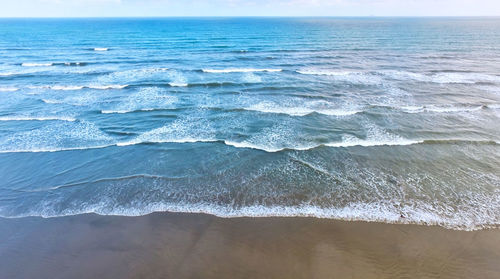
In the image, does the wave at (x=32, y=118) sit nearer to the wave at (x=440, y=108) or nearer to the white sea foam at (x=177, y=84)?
the white sea foam at (x=177, y=84)

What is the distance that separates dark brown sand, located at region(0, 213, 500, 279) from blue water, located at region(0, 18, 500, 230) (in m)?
0.55

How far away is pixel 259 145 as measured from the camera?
1243 cm

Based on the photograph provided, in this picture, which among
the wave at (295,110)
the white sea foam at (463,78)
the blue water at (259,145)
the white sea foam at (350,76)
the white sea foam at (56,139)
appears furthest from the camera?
the white sea foam at (350,76)

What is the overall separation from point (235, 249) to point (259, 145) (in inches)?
241

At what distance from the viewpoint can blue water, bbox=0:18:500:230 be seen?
346 inches

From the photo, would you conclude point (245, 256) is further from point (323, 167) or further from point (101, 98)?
point (101, 98)

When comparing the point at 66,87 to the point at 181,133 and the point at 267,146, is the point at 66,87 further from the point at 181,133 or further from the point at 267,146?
the point at 267,146

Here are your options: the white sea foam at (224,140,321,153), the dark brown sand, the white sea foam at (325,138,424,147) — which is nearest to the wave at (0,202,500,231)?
the dark brown sand

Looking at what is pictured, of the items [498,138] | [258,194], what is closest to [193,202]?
[258,194]

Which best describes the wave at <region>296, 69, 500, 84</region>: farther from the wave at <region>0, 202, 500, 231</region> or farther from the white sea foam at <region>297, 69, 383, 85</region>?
the wave at <region>0, 202, 500, 231</region>

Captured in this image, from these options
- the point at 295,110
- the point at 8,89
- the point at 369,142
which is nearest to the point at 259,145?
the point at 295,110

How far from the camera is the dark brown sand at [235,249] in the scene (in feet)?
21.1

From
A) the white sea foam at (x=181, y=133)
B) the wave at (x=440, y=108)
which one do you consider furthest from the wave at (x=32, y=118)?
the wave at (x=440, y=108)

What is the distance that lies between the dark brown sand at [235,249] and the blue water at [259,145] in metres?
0.55
